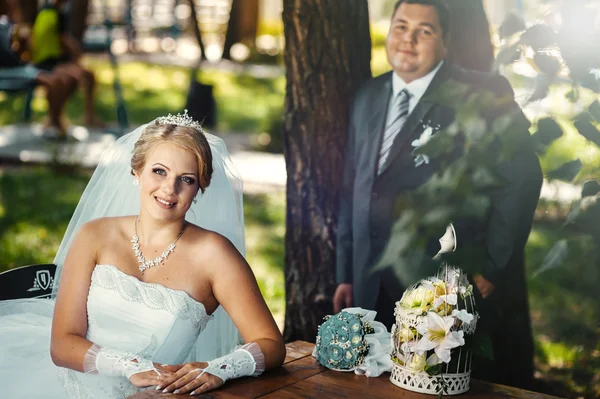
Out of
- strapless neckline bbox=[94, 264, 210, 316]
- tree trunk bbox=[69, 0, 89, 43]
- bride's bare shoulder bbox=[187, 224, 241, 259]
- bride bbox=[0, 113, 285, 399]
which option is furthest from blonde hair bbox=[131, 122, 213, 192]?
tree trunk bbox=[69, 0, 89, 43]

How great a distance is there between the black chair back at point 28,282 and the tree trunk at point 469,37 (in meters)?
2.11

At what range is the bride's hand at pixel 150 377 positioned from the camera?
276cm

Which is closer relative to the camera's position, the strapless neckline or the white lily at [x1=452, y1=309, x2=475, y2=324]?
the white lily at [x1=452, y1=309, x2=475, y2=324]

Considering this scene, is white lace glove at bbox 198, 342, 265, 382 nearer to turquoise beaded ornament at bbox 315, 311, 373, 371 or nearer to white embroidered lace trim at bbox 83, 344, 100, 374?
turquoise beaded ornament at bbox 315, 311, 373, 371

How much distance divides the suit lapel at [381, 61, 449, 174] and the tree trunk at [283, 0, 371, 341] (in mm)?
332

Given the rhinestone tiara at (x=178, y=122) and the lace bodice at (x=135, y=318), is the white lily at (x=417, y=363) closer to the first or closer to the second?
the lace bodice at (x=135, y=318)

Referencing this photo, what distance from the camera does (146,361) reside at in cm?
287

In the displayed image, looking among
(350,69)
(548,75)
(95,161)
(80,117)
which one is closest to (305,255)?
(350,69)

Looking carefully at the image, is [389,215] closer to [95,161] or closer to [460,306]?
[460,306]

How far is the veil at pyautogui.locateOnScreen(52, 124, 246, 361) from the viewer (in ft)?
11.5

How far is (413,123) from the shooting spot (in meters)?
4.21

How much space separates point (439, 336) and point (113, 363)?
1.10m

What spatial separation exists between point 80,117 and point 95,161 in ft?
9.79

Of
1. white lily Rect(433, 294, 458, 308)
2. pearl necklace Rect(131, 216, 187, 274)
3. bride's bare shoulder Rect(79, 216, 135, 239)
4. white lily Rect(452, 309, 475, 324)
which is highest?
bride's bare shoulder Rect(79, 216, 135, 239)
